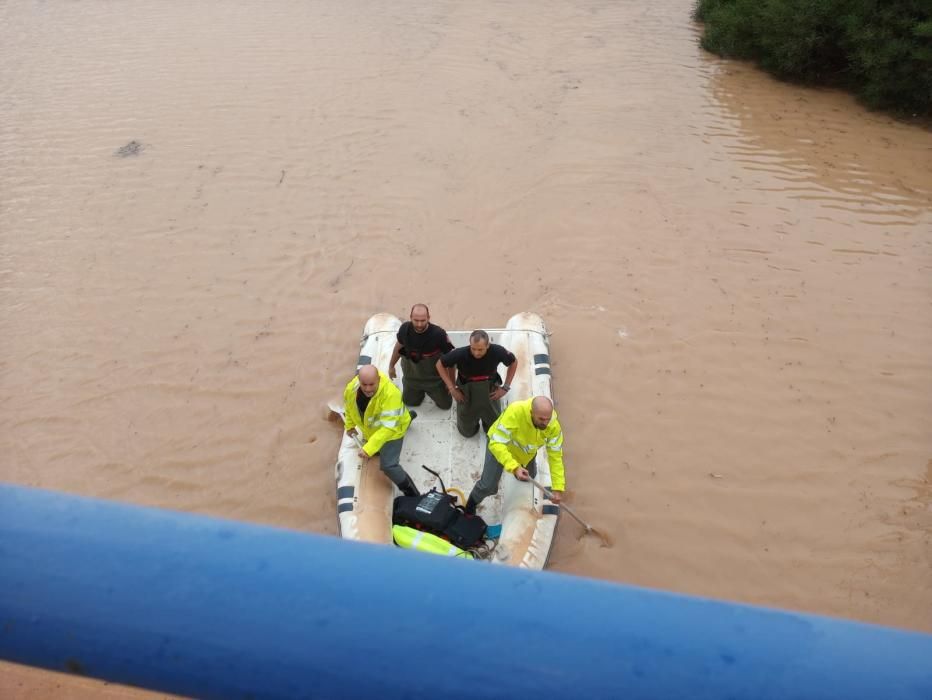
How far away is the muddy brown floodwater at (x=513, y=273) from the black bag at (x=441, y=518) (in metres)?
0.90

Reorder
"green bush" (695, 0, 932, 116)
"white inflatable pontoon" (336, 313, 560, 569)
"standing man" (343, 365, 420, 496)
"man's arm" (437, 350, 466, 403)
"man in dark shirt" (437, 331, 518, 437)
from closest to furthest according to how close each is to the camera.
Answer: "white inflatable pontoon" (336, 313, 560, 569) → "standing man" (343, 365, 420, 496) → "man in dark shirt" (437, 331, 518, 437) → "man's arm" (437, 350, 466, 403) → "green bush" (695, 0, 932, 116)

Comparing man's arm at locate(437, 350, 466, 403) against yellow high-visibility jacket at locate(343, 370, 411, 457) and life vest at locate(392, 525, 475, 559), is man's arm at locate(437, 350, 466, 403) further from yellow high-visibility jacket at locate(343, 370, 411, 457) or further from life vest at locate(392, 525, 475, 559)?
life vest at locate(392, 525, 475, 559)

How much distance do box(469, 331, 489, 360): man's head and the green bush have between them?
8.79 m

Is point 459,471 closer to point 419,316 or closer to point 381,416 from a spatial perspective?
point 381,416

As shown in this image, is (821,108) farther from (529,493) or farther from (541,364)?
(529,493)

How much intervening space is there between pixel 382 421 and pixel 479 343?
1005 millimetres

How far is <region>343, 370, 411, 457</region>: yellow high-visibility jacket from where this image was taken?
195 inches

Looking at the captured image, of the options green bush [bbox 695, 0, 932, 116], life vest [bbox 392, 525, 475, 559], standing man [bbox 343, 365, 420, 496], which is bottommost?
life vest [bbox 392, 525, 475, 559]

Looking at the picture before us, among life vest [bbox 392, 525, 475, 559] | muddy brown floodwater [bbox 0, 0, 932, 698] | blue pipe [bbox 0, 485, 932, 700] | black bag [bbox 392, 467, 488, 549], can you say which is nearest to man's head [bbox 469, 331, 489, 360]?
black bag [bbox 392, 467, 488, 549]

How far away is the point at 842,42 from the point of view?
33.4 ft

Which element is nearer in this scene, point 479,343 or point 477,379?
point 479,343

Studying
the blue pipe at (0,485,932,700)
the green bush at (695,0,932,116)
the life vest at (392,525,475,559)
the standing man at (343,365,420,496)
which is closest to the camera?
the blue pipe at (0,485,932,700)

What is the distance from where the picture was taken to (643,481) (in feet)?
18.9

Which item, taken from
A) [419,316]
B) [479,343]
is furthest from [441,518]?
[419,316]
